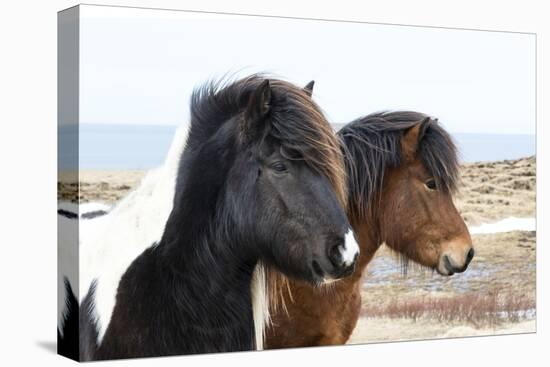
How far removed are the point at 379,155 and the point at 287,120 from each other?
3.97 feet

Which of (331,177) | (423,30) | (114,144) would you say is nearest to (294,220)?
(331,177)

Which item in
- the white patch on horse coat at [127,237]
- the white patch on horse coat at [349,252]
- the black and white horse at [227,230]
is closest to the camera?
the white patch on horse coat at [349,252]

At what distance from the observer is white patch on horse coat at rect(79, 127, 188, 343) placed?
525cm

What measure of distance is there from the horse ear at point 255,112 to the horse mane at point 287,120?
5 centimetres

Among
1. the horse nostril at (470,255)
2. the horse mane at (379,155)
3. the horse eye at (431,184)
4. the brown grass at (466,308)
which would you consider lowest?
the brown grass at (466,308)

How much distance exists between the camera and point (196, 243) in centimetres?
512

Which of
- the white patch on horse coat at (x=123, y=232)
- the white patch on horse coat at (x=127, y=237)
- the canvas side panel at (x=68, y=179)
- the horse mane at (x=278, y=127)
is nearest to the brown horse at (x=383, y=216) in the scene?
the white patch on horse coat at (x=127, y=237)

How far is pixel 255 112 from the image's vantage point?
17.0ft

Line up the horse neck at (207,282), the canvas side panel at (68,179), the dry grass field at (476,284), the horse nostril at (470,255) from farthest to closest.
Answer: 1. the dry grass field at (476,284)
2. the horse nostril at (470,255)
3. the canvas side panel at (68,179)
4. the horse neck at (207,282)

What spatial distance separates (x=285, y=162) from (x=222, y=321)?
90 cm

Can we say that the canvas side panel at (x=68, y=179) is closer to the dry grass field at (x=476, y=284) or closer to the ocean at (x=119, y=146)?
the ocean at (x=119, y=146)

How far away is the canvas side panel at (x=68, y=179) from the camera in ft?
18.6

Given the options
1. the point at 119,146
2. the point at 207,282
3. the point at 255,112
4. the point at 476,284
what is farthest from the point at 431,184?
the point at 119,146

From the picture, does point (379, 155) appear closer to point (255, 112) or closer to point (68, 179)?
point (255, 112)
